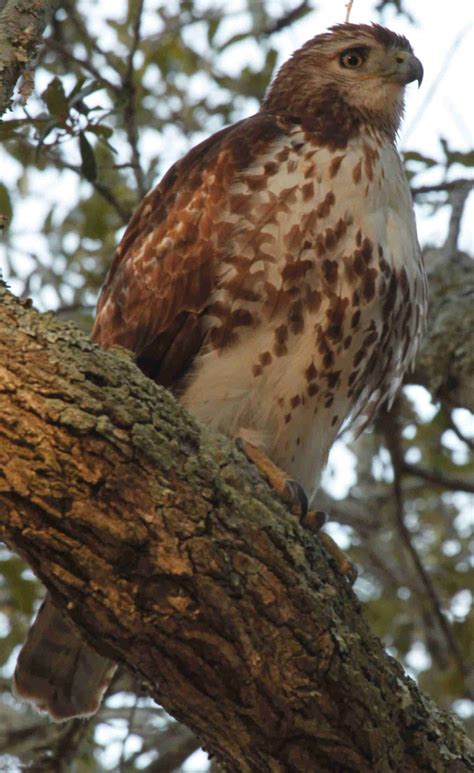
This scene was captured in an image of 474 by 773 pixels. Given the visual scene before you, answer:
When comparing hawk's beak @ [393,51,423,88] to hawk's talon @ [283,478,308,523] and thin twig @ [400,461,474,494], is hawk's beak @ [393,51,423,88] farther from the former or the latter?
hawk's talon @ [283,478,308,523]

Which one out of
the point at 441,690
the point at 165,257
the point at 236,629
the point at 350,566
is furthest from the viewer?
the point at 441,690

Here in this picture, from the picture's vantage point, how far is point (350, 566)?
3.55 meters

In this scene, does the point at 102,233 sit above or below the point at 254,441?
above

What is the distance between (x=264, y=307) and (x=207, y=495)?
1.27 meters

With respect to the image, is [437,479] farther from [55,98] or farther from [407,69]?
[55,98]

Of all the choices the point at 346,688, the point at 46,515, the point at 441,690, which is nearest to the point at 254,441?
the point at 346,688

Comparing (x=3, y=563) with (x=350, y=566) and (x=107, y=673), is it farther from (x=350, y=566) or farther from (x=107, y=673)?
(x=350, y=566)

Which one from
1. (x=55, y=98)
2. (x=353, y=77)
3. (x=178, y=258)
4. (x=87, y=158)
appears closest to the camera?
(x=178, y=258)

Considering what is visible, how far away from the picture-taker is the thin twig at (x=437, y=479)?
18.3 feet

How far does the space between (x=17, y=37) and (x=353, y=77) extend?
6.50ft

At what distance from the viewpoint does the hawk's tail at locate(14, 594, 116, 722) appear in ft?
12.5

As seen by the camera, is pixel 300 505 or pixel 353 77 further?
pixel 353 77

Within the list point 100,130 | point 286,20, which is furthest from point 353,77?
point 286,20

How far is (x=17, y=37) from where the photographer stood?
3.08 meters
